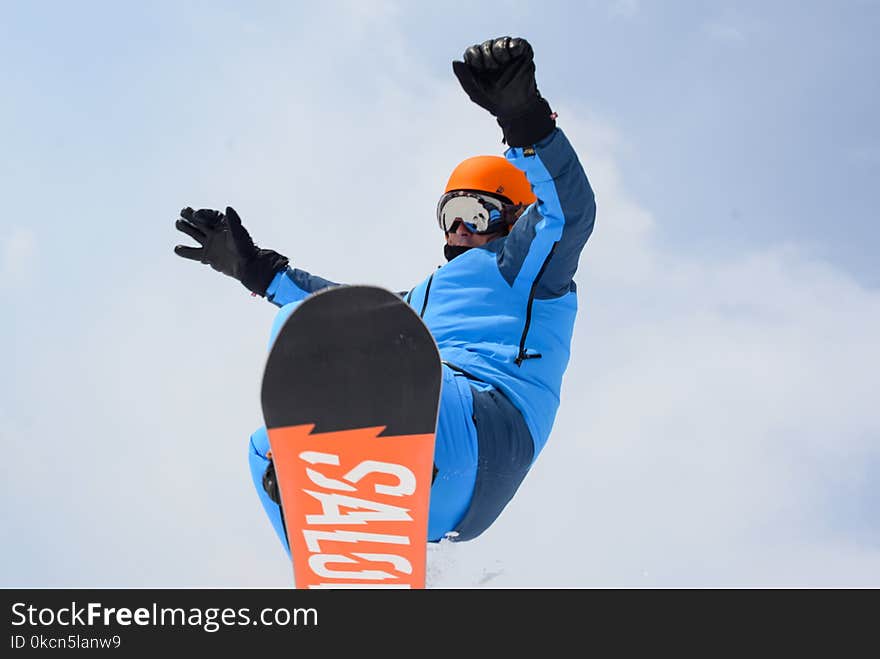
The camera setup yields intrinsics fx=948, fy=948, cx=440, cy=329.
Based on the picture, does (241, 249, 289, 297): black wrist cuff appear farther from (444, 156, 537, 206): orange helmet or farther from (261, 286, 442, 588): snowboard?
(261, 286, 442, 588): snowboard

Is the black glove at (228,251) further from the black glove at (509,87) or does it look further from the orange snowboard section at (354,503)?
the orange snowboard section at (354,503)

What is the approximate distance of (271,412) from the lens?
309 cm

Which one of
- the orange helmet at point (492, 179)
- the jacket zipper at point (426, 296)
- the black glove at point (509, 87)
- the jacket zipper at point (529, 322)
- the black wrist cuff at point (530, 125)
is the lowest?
the jacket zipper at point (529, 322)

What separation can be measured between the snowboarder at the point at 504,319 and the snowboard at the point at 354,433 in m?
0.27

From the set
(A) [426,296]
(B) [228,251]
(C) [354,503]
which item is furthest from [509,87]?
(B) [228,251]

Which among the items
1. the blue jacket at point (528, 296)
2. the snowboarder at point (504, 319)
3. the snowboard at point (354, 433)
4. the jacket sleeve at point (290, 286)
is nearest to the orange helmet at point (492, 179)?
the snowboarder at point (504, 319)

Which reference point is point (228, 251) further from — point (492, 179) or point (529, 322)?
point (529, 322)

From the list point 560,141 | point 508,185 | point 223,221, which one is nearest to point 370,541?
point 560,141

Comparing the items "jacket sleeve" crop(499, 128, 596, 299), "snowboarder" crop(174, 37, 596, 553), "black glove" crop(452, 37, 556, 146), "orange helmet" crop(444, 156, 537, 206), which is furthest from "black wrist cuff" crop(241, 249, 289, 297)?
"black glove" crop(452, 37, 556, 146)

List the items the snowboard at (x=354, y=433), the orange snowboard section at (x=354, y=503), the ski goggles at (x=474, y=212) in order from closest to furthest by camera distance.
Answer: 1. the snowboard at (x=354, y=433)
2. the orange snowboard section at (x=354, y=503)
3. the ski goggles at (x=474, y=212)

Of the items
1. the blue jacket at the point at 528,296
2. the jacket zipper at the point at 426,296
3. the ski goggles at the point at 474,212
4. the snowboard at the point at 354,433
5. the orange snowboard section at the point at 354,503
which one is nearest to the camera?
the snowboard at the point at 354,433

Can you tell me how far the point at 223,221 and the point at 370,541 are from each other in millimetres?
3125

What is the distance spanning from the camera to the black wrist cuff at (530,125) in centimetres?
386

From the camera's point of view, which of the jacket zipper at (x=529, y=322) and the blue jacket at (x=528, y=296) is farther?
the jacket zipper at (x=529, y=322)
